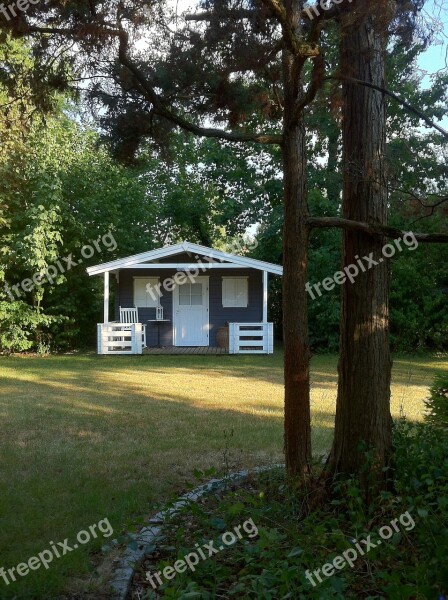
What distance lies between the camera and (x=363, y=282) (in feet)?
13.4

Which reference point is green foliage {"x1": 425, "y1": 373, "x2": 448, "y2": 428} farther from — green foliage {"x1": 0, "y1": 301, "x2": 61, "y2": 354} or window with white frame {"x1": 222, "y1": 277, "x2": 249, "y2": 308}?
green foliage {"x1": 0, "y1": 301, "x2": 61, "y2": 354}

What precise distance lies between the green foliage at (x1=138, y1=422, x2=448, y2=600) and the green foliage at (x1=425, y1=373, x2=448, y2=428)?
3.13ft

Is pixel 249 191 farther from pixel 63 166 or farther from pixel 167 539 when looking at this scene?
pixel 167 539

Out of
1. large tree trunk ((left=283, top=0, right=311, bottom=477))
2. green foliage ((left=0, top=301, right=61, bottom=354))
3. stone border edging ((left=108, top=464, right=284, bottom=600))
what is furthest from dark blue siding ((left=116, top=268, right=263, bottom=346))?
large tree trunk ((left=283, top=0, right=311, bottom=477))

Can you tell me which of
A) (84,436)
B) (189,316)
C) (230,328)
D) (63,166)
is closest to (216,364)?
(230,328)

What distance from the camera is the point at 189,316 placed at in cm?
1989

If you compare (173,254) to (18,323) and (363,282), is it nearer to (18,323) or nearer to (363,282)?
(18,323)

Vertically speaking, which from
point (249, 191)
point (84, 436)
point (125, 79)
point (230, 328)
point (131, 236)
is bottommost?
point (84, 436)

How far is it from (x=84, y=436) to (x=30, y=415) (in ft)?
5.54

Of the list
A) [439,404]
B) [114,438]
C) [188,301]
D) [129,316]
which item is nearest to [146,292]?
[129,316]

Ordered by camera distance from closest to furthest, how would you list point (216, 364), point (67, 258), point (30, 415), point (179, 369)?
point (30, 415) < point (179, 369) < point (216, 364) < point (67, 258)
